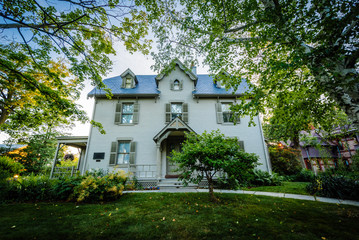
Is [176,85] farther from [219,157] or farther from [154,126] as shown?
[219,157]

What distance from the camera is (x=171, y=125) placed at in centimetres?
902

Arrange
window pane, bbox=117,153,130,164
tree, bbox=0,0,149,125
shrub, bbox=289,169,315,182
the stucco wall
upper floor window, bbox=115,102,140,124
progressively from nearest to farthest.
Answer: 1. tree, bbox=0,0,149,125
2. window pane, bbox=117,153,130,164
3. the stucco wall
4. shrub, bbox=289,169,315,182
5. upper floor window, bbox=115,102,140,124

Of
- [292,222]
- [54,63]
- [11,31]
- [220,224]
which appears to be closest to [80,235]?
[220,224]

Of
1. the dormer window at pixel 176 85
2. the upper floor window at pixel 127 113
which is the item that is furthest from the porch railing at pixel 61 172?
the dormer window at pixel 176 85

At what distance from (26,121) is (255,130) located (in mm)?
12589

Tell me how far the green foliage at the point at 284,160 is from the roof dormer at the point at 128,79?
13.2 m

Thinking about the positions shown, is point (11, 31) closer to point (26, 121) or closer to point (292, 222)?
point (26, 121)

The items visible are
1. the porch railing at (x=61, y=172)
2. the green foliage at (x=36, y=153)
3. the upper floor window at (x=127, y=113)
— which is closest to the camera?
the porch railing at (x=61, y=172)

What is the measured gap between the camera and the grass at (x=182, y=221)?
2.77 m

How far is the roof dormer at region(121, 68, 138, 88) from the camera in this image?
38.2 feet

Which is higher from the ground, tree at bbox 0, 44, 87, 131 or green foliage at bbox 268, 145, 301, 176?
tree at bbox 0, 44, 87, 131


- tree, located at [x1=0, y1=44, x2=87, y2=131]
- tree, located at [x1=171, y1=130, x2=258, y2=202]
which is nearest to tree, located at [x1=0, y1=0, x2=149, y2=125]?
tree, located at [x1=0, y1=44, x2=87, y2=131]

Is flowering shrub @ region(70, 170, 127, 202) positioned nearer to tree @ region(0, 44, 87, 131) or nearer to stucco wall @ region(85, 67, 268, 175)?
tree @ region(0, 44, 87, 131)

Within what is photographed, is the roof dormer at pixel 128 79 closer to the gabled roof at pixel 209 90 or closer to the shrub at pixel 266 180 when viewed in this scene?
the gabled roof at pixel 209 90
